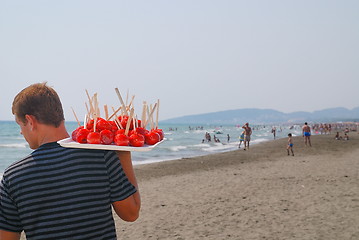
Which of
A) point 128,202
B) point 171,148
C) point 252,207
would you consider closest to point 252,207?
point 252,207

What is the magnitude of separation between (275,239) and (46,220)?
5.46 m

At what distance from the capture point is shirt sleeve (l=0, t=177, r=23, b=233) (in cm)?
172

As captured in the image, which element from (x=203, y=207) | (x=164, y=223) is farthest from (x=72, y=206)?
(x=203, y=207)

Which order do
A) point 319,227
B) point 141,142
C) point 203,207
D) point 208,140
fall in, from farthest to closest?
point 208,140
point 203,207
point 319,227
point 141,142

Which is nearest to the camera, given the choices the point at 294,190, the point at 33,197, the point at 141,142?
the point at 33,197

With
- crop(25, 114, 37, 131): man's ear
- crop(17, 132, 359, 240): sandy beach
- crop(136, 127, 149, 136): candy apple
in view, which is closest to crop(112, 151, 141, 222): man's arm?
crop(136, 127, 149, 136): candy apple

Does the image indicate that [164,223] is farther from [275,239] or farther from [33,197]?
[33,197]

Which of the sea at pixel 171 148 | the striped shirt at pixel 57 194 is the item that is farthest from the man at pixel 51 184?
the sea at pixel 171 148

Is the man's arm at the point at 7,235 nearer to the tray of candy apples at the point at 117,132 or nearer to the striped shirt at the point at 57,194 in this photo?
the striped shirt at the point at 57,194

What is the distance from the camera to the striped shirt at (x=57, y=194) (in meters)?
1.69

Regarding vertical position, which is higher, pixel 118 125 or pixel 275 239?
pixel 118 125

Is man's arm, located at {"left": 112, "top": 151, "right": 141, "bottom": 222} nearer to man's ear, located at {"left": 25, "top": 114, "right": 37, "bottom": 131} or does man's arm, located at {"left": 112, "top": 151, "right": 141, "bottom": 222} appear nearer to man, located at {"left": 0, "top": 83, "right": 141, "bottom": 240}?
man, located at {"left": 0, "top": 83, "right": 141, "bottom": 240}

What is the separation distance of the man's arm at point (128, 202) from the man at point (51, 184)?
3.5 inches

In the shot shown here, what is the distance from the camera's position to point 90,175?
175cm
